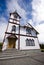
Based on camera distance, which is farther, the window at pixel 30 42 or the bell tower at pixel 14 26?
the window at pixel 30 42

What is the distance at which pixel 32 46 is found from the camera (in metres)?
17.4

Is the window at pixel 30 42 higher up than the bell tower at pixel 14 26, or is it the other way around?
the bell tower at pixel 14 26

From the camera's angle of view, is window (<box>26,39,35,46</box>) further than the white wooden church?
Yes

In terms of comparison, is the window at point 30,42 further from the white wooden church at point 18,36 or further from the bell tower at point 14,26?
the bell tower at point 14,26

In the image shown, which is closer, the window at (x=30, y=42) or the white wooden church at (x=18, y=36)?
the white wooden church at (x=18, y=36)

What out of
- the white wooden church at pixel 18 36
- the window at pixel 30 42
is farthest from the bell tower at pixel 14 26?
the window at pixel 30 42

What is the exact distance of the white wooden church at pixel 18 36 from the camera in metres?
15.2

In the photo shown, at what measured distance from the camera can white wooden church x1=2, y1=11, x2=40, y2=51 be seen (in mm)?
15245

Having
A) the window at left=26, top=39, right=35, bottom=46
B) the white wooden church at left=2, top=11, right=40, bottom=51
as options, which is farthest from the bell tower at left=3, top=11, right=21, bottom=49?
the window at left=26, top=39, right=35, bottom=46

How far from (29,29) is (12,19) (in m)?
5.02

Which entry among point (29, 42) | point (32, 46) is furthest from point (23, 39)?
point (32, 46)

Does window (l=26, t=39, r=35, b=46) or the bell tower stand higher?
the bell tower

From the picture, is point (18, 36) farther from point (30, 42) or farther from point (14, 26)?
point (30, 42)

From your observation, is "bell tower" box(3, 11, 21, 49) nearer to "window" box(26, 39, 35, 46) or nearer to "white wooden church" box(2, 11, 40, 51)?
"white wooden church" box(2, 11, 40, 51)
